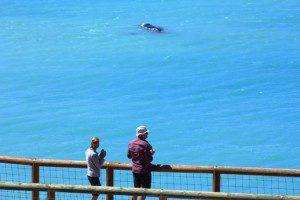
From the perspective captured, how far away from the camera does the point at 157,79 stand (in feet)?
73.5

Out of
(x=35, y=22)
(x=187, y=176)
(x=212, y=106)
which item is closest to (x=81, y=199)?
(x=187, y=176)

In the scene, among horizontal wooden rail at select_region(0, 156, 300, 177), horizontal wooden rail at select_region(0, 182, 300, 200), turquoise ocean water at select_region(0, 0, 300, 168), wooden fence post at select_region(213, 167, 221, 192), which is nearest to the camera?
horizontal wooden rail at select_region(0, 182, 300, 200)

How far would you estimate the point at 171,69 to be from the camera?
23.1 meters

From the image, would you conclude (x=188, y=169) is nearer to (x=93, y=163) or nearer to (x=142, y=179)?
(x=142, y=179)

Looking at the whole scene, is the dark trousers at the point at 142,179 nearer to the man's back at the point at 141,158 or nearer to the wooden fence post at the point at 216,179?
the man's back at the point at 141,158

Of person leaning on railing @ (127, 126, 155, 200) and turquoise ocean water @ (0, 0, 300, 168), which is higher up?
turquoise ocean water @ (0, 0, 300, 168)

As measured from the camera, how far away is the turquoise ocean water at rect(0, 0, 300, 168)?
1822 centimetres

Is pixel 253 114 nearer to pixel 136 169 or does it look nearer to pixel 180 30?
pixel 180 30

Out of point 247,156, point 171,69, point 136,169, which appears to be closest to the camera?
point 136,169

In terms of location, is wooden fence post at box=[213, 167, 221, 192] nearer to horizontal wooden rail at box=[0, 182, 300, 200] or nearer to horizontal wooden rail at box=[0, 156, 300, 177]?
horizontal wooden rail at box=[0, 156, 300, 177]

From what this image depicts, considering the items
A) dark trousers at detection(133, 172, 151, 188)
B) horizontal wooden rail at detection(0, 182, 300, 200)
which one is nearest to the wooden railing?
dark trousers at detection(133, 172, 151, 188)

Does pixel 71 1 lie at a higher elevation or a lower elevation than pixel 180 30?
higher

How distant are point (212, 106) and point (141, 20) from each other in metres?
7.75

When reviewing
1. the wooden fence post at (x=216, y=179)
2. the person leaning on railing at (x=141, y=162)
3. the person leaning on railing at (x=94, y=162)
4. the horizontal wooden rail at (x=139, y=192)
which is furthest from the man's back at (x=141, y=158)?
the horizontal wooden rail at (x=139, y=192)
